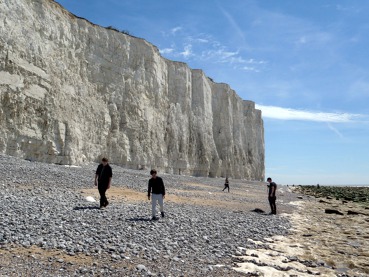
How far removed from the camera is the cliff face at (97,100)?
2381 cm

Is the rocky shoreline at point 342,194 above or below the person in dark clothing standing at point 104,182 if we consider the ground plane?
below

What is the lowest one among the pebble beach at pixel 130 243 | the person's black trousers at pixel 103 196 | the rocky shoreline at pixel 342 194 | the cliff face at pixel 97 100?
the rocky shoreline at pixel 342 194

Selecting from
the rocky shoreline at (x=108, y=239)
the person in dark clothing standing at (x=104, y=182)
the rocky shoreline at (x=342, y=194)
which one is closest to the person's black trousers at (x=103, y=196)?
the person in dark clothing standing at (x=104, y=182)

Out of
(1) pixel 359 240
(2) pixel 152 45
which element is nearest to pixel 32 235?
(1) pixel 359 240

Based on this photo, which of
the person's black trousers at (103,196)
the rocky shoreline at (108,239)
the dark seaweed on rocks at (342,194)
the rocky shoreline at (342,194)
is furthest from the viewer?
the dark seaweed on rocks at (342,194)

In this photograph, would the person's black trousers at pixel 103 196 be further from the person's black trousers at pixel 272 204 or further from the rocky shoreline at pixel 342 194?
the rocky shoreline at pixel 342 194

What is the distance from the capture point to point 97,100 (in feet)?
106

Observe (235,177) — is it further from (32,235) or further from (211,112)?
(32,235)

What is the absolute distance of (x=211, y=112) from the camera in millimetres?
54562

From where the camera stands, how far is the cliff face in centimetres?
2381

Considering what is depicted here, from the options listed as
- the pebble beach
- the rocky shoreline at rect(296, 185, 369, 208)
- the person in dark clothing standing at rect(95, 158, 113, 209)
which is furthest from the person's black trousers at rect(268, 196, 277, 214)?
the rocky shoreline at rect(296, 185, 369, 208)

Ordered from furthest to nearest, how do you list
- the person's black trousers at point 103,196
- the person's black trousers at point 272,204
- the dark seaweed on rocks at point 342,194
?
the dark seaweed on rocks at point 342,194 → the person's black trousers at point 272,204 → the person's black trousers at point 103,196

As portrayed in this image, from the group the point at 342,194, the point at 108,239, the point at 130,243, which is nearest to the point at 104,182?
the point at 108,239

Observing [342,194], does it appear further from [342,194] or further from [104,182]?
[104,182]
